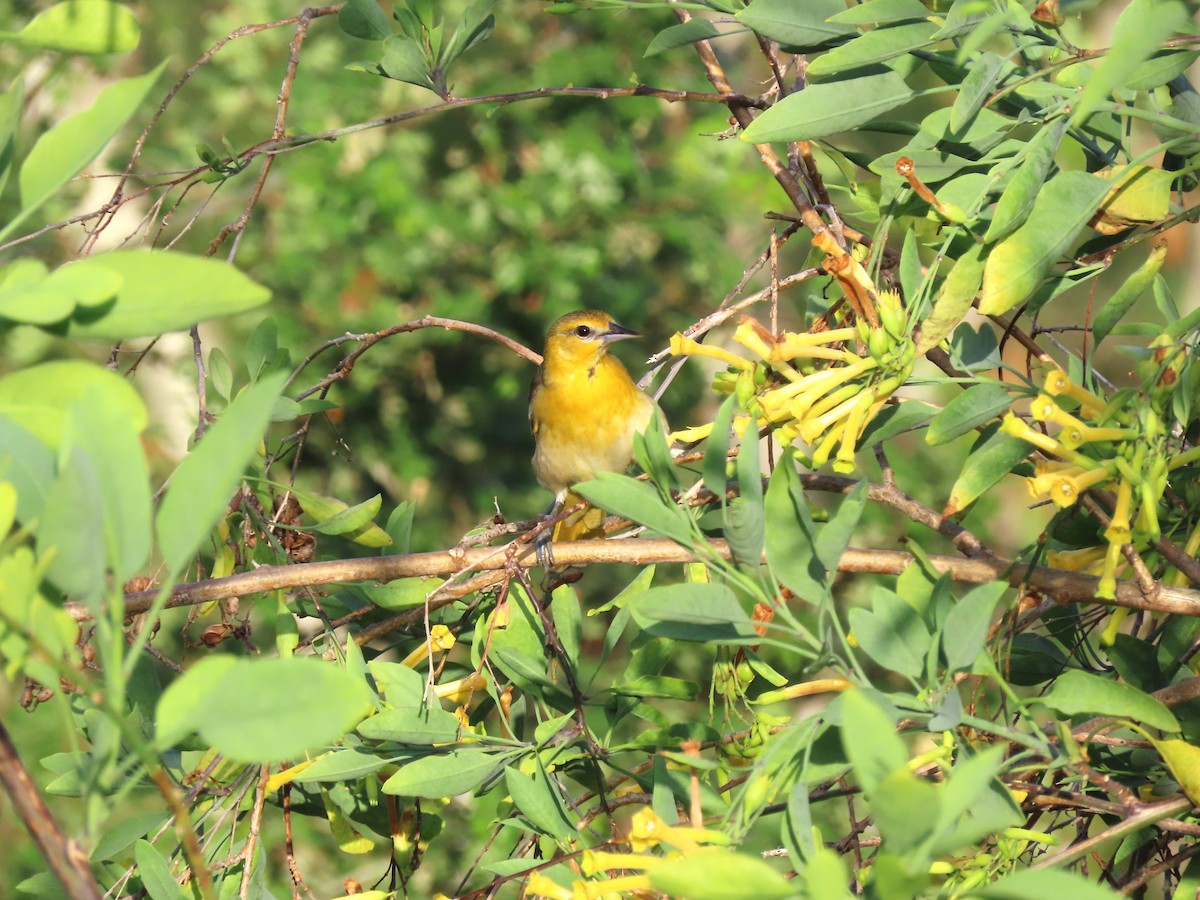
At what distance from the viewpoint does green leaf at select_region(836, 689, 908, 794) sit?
0.84 m

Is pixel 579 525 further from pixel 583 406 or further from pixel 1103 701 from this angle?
pixel 1103 701

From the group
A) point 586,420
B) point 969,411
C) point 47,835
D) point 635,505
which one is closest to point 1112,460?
point 969,411

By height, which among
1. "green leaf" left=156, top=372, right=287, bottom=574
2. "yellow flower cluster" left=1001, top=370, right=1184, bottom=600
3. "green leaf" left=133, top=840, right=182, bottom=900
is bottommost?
"green leaf" left=133, top=840, right=182, bottom=900

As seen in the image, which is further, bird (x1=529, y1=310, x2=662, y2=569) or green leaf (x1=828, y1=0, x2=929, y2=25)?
bird (x1=529, y1=310, x2=662, y2=569)

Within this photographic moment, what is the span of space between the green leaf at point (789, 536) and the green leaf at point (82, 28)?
75 cm

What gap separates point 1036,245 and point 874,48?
31 centimetres

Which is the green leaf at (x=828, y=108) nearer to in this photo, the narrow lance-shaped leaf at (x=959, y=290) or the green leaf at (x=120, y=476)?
the narrow lance-shaped leaf at (x=959, y=290)

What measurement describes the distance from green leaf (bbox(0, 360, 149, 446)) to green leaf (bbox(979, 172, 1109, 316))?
0.97 m

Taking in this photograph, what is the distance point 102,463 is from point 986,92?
1.09 meters

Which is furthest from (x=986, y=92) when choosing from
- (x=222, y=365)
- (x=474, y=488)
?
(x=474, y=488)

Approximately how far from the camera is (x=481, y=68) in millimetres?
5914

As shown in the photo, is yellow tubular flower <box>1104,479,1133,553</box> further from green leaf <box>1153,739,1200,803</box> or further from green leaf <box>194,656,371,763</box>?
green leaf <box>194,656,371,763</box>

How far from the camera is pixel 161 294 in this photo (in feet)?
3.12

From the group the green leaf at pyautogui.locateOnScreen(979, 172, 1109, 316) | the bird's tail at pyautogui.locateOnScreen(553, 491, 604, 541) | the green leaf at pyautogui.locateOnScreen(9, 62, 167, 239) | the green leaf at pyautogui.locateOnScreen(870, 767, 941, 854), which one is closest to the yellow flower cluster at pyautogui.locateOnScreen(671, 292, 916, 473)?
the green leaf at pyautogui.locateOnScreen(979, 172, 1109, 316)
